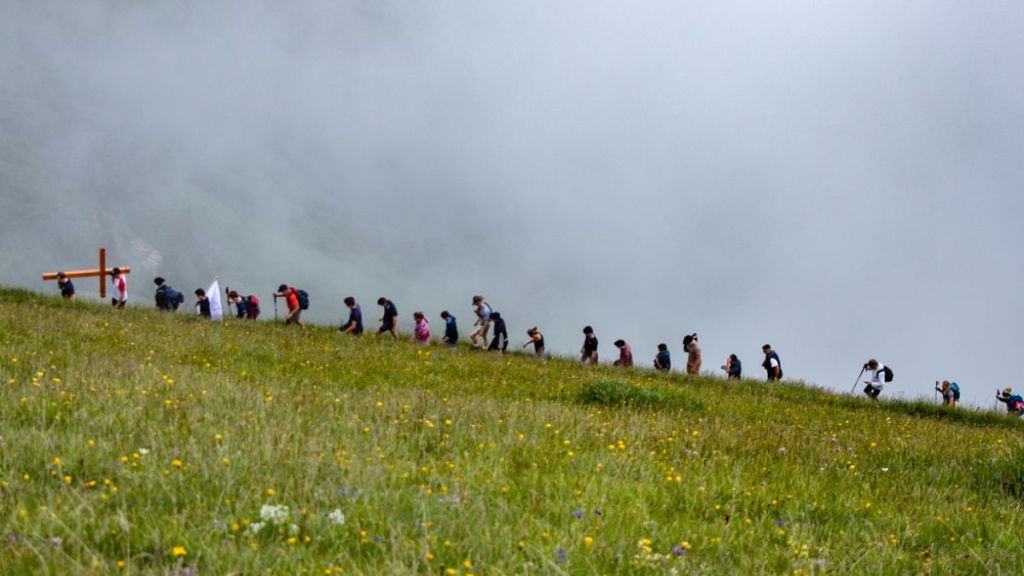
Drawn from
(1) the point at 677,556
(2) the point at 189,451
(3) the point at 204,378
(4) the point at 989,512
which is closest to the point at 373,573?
(1) the point at 677,556

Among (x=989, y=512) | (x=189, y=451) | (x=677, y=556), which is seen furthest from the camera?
(x=989, y=512)

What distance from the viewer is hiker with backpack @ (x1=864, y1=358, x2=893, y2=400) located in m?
24.9

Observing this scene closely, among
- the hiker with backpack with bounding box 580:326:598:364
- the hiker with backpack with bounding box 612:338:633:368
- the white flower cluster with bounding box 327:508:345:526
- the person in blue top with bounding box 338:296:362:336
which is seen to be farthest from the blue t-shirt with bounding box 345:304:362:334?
the white flower cluster with bounding box 327:508:345:526

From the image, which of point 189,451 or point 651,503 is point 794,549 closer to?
point 651,503

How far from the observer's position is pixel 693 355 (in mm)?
27094

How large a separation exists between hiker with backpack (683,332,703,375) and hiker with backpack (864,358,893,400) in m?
4.80

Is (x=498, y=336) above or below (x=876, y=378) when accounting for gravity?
above

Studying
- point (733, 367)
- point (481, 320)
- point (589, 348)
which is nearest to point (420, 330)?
point (481, 320)

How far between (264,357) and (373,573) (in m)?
10.6

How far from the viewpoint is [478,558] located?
4.46 meters

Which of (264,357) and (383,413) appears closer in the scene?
(383,413)

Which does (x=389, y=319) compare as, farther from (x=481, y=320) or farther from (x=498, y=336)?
(x=498, y=336)

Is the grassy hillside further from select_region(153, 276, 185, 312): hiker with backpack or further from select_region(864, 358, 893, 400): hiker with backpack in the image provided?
select_region(153, 276, 185, 312): hiker with backpack

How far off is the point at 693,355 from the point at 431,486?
22336 millimetres
